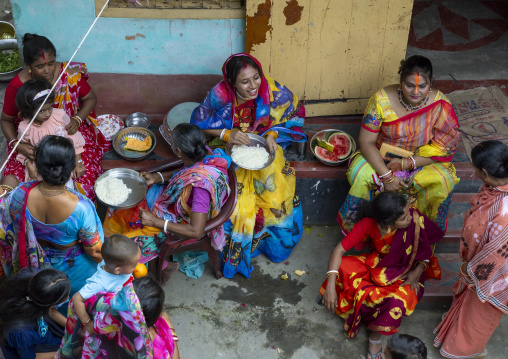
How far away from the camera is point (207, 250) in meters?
4.47

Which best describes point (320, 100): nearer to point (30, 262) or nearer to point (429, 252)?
point (429, 252)

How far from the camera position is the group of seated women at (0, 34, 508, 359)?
3.22 meters

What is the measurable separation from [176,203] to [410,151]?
212 centimetres

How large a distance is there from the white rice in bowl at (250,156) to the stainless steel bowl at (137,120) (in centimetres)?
134

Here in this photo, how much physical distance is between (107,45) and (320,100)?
2221 mm

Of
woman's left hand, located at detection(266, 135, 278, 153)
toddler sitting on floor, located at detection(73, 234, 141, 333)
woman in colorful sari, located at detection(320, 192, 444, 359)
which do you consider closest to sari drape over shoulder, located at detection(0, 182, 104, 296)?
toddler sitting on floor, located at detection(73, 234, 141, 333)

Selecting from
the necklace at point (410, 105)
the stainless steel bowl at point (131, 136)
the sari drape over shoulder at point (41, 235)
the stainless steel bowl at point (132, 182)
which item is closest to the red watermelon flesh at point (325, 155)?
the necklace at point (410, 105)

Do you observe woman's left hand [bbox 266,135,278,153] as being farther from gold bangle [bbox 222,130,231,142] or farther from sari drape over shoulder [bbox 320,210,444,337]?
sari drape over shoulder [bbox 320,210,444,337]

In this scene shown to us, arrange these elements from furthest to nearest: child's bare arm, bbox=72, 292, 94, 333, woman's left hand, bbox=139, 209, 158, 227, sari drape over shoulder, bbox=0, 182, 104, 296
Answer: woman's left hand, bbox=139, 209, 158, 227 → sari drape over shoulder, bbox=0, 182, 104, 296 → child's bare arm, bbox=72, 292, 94, 333

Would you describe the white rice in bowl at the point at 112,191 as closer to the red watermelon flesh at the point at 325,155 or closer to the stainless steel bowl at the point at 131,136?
the stainless steel bowl at the point at 131,136

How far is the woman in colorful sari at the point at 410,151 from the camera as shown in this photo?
4539 mm

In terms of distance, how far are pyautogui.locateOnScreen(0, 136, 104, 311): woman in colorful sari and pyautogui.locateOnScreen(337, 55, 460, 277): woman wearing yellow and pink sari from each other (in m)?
2.32

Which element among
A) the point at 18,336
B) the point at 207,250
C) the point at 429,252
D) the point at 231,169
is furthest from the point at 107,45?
the point at 429,252

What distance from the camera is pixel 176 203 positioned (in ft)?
13.4
